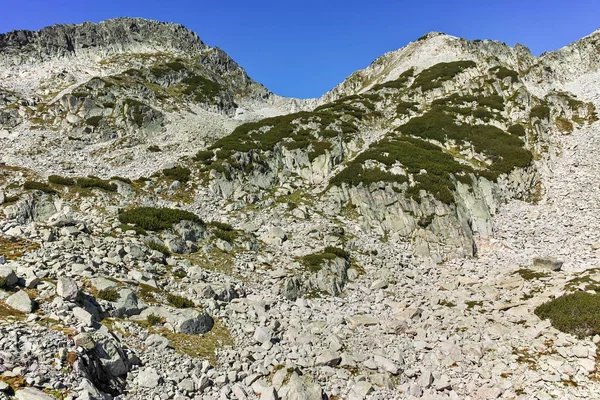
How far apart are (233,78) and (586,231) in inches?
3368

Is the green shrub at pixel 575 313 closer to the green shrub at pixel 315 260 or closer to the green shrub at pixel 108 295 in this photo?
the green shrub at pixel 315 260

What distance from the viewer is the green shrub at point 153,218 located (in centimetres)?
2371

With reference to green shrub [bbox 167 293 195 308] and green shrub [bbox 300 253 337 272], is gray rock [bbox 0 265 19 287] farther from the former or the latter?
green shrub [bbox 300 253 337 272]

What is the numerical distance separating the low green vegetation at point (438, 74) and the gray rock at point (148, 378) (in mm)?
61014

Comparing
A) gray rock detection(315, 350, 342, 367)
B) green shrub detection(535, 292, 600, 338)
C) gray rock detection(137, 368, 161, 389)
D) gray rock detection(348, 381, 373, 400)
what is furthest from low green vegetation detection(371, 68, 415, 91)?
gray rock detection(137, 368, 161, 389)

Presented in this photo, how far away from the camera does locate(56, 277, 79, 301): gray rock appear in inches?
492

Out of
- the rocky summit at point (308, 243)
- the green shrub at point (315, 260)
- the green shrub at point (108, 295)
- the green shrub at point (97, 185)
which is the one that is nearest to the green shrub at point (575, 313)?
the rocky summit at point (308, 243)

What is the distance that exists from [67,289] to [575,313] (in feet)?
70.3

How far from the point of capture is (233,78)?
96812mm

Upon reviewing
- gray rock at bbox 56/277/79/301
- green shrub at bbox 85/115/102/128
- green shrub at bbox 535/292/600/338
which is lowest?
gray rock at bbox 56/277/79/301

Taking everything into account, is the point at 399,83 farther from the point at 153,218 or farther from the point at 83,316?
the point at 83,316

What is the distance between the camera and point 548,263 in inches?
987

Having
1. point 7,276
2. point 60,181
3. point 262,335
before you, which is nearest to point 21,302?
point 7,276

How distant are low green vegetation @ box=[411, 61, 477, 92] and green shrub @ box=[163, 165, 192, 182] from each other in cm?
4338
